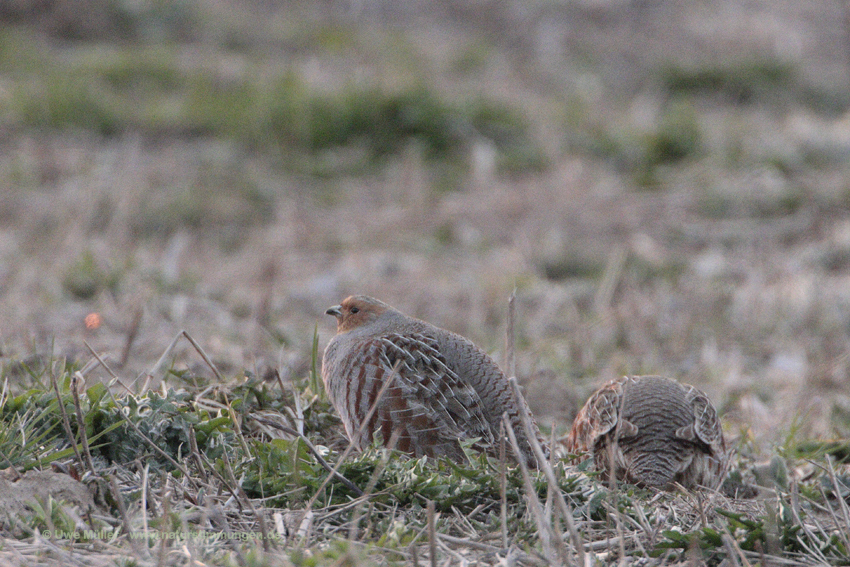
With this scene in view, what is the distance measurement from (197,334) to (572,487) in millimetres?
3189

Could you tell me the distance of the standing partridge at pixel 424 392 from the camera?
3.69 metres

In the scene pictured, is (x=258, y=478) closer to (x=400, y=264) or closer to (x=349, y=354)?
(x=349, y=354)

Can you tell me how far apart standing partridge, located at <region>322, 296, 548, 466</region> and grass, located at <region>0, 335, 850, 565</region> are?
185mm

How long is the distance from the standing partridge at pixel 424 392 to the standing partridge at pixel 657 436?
0.35 metres

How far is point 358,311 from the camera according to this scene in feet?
14.1

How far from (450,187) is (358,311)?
5833 mm

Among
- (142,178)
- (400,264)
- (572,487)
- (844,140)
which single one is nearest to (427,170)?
(400,264)

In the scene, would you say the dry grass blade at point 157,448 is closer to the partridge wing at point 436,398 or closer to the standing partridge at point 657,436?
the partridge wing at point 436,398

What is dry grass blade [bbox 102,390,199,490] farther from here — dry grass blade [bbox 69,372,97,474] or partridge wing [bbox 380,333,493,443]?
partridge wing [bbox 380,333,493,443]

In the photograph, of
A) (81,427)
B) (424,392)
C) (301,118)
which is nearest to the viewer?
(81,427)

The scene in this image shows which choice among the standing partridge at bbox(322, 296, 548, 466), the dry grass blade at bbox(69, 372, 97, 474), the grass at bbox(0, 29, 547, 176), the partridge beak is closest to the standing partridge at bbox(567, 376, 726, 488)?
the standing partridge at bbox(322, 296, 548, 466)

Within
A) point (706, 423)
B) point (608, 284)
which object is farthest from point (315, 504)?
point (608, 284)

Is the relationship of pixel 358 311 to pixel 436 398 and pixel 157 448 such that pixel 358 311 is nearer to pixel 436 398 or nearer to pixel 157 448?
pixel 436 398

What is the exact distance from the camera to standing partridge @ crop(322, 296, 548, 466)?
3.69m
